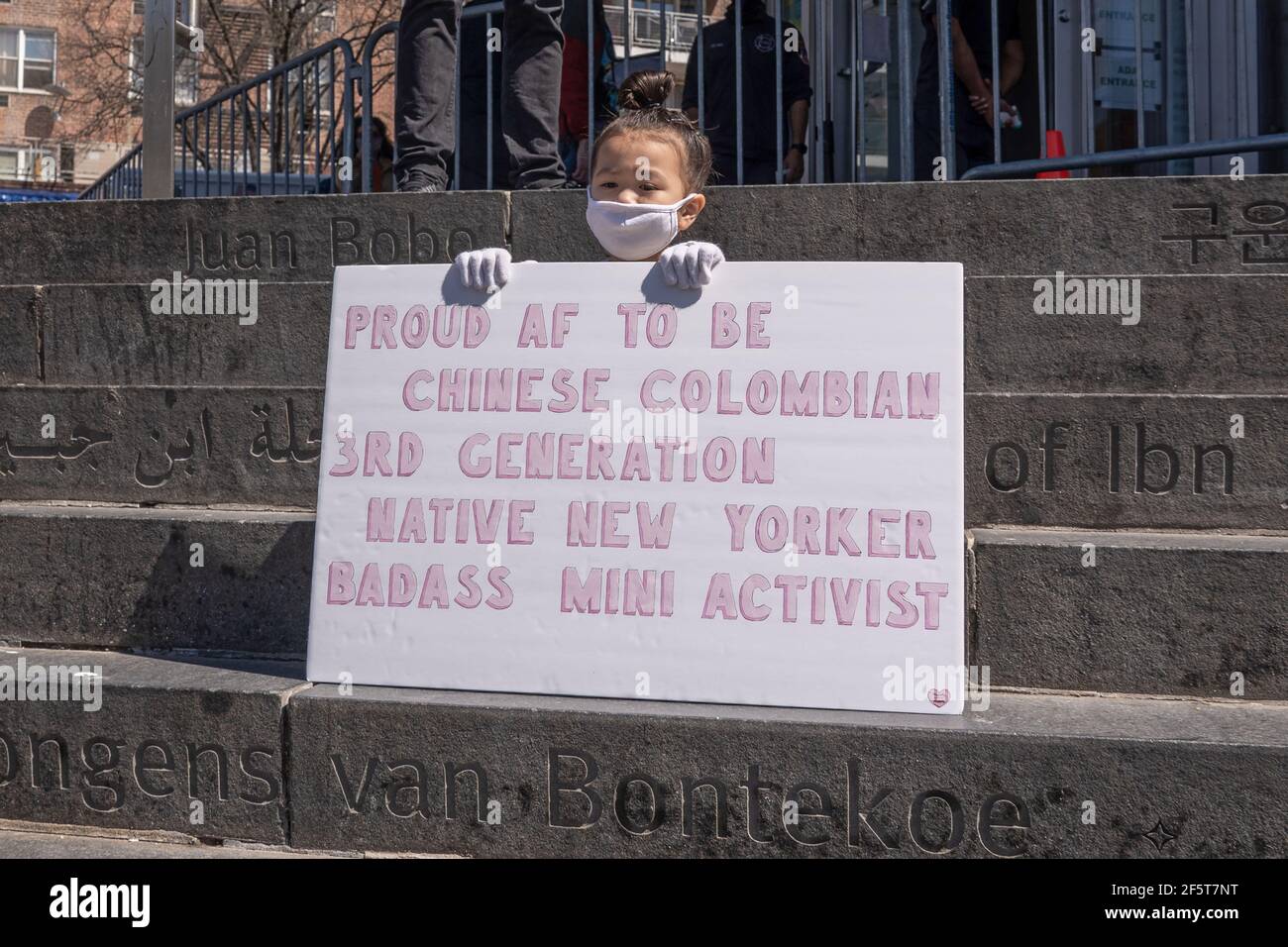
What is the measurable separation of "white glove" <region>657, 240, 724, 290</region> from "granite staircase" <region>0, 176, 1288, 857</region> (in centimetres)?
→ 78

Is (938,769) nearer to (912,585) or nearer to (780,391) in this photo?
(912,585)

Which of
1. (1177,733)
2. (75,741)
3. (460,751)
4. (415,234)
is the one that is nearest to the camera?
(1177,733)

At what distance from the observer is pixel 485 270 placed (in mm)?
3213

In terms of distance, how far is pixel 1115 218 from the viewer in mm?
3693

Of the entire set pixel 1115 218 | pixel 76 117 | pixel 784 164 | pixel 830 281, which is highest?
pixel 76 117

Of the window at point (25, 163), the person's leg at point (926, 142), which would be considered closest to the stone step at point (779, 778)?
the person's leg at point (926, 142)

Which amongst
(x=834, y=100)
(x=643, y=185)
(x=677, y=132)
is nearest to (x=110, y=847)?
(x=643, y=185)

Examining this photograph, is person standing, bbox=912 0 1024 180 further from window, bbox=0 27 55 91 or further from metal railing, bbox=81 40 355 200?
window, bbox=0 27 55 91

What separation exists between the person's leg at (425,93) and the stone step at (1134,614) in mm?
2681

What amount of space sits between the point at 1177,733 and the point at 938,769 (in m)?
0.49

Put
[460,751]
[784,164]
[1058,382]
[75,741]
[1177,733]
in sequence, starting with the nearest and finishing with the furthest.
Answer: [1177,733]
[460,751]
[75,741]
[1058,382]
[784,164]

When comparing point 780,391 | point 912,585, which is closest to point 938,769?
point 912,585

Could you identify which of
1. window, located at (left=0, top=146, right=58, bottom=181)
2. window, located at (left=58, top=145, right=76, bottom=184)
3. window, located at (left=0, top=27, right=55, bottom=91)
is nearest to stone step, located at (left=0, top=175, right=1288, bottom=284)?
window, located at (left=0, top=146, right=58, bottom=181)

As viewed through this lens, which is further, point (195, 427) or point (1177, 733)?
point (195, 427)
